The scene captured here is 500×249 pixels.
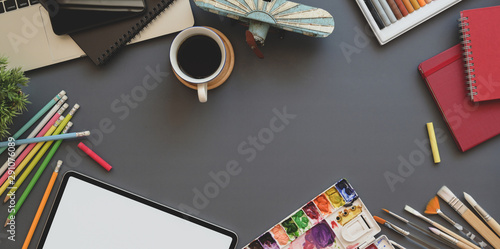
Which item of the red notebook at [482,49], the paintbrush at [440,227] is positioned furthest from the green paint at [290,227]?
the red notebook at [482,49]

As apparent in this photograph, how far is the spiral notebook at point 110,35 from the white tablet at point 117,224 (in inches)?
11.1

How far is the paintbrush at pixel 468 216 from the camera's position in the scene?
2.54ft

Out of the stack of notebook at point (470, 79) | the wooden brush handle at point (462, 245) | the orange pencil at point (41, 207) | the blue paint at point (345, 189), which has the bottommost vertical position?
the wooden brush handle at point (462, 245)

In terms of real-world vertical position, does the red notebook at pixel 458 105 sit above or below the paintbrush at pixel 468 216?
above

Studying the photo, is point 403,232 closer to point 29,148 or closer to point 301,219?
point 301,219

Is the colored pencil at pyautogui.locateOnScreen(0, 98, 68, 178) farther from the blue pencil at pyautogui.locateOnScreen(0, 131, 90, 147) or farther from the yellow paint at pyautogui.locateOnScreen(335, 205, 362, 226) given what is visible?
the yellow paint at pyautogui.locateOnScreen(335, 205, 362, 226)

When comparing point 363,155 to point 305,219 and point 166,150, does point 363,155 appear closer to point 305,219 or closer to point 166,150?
point 305,219

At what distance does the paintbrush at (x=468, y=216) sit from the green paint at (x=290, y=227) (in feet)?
1.07

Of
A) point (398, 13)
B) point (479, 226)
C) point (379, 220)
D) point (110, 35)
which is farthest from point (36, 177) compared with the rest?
point (479, 226)

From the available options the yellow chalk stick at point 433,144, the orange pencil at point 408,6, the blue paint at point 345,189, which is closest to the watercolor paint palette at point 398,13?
the orange pencil at point 408,6

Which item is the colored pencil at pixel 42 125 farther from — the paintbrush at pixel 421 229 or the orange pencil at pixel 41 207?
the paintbrush at pixel 421 229

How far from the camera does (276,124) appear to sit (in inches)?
31.1

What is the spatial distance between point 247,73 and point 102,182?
39 cm

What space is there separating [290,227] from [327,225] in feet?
0.26
